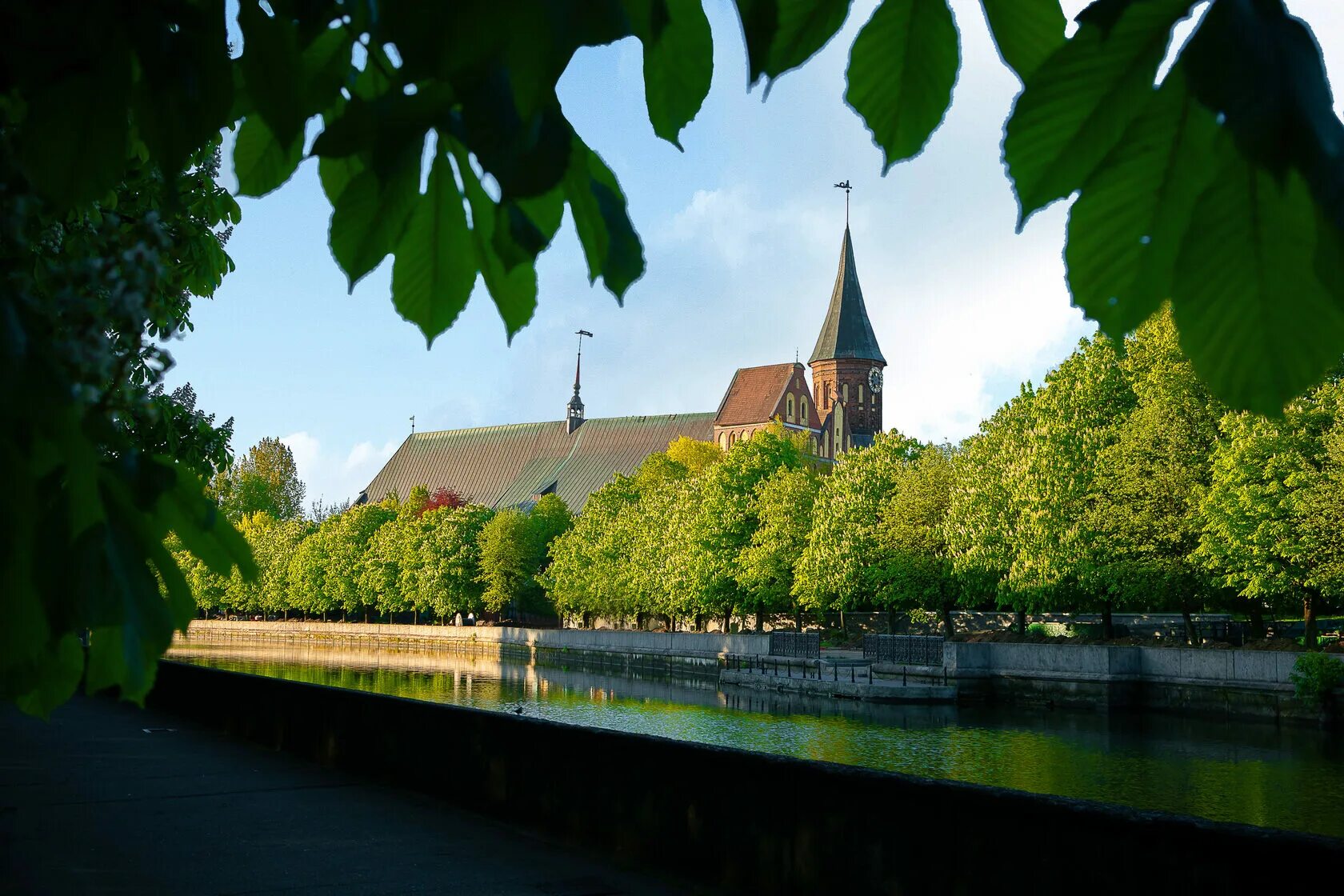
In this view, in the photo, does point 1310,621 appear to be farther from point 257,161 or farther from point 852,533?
point 257,161

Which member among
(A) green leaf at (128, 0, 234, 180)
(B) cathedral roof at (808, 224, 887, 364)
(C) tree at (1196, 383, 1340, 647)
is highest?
(B) cathedral roof at (808, 224, 887, 364)

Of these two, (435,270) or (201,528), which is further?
(435,270)

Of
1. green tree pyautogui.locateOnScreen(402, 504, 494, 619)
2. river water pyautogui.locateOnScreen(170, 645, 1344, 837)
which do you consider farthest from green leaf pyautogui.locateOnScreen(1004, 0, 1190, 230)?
green tree pyautogui.locateOnScreen(402, 504, 494, 619)

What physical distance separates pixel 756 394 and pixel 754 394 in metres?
0.16

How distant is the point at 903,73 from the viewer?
1.37m

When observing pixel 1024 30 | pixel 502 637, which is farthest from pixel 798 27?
pixel 502 637

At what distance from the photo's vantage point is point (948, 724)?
33.0 metres

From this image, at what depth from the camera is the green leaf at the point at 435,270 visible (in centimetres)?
156

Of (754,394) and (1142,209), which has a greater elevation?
(754,394)

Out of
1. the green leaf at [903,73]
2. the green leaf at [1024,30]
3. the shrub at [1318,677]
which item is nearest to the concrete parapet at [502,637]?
the shrub at [1318,677]

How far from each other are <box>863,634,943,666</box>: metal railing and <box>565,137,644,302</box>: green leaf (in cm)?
4099

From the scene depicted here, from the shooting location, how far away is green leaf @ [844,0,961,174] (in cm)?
134

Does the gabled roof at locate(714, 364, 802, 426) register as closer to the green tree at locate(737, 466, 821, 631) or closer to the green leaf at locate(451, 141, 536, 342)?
the green tree at locate(737, 466, 821, 631)

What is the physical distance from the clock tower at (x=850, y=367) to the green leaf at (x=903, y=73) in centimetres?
13045
